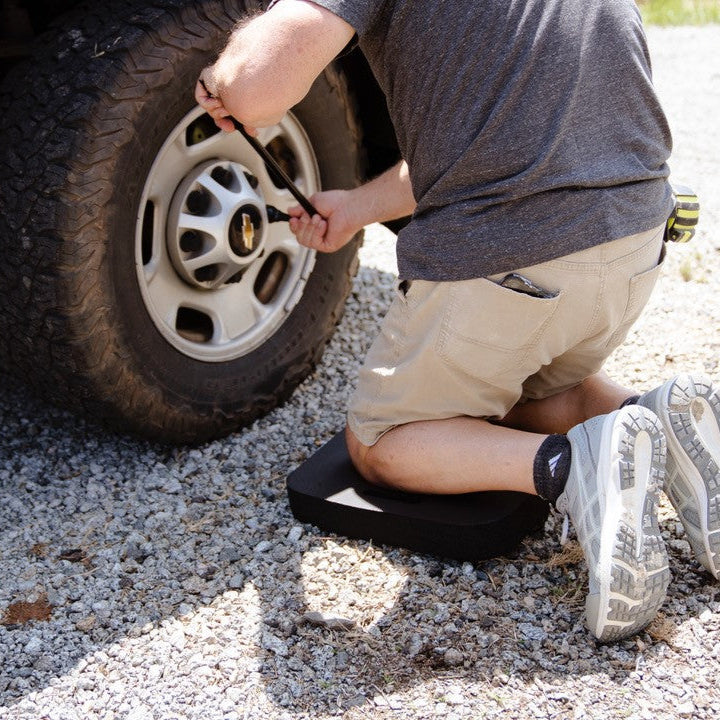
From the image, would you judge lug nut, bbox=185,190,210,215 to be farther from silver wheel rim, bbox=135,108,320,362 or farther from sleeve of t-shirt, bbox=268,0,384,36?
sleeve of t-shirt, bbox=268,0,384,36

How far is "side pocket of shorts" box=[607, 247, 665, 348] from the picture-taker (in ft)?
7.51

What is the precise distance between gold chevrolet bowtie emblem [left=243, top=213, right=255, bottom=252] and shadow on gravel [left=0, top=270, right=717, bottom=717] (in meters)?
0.58

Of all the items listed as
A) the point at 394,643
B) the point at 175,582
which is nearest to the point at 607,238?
the point at 394,643

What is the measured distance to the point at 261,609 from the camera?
2270 millimetres

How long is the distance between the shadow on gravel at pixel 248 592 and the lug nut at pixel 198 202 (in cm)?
67

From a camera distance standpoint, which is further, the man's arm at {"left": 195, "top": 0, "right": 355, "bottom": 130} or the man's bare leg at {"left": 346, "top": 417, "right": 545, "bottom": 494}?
the man's bare leg at {"left": 346, "top": 417, "right": 545, "bottom": 494}

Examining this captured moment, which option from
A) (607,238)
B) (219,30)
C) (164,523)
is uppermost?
(219,30)

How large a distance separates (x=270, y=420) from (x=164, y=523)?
564mm

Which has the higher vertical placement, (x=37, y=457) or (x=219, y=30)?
(x=219, y=30)

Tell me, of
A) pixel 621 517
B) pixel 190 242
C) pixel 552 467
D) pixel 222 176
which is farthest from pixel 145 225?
pixel 621 517

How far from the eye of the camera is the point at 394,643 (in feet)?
7.06

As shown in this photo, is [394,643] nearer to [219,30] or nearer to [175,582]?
[175,582]

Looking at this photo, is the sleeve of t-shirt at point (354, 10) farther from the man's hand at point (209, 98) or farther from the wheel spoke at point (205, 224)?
the wheel spoke at point (205, 224)

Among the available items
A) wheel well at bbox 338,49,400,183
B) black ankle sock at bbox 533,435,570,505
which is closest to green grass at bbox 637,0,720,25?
wheel well at bbox 338,49,400,183
